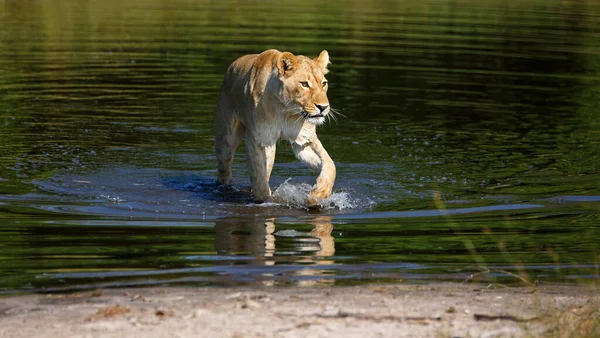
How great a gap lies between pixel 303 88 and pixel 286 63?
279mm

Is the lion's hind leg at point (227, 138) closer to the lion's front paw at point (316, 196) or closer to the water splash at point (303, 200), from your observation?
the water splash at point (303, 200)

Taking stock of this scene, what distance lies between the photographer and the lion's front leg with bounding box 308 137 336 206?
938cm

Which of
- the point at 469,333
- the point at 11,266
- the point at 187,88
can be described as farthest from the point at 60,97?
the point at 469,333

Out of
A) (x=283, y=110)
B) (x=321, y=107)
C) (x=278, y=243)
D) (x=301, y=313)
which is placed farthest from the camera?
(x=283, y=110)

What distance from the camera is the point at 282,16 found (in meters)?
31.3

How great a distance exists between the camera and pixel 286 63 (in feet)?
29.4

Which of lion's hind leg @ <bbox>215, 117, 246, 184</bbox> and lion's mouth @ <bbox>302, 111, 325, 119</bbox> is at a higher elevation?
lion's mouth @ <bbox>302, 111, 325, 119</bbox>

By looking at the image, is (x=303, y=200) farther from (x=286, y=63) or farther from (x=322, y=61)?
(x=286, y=63)

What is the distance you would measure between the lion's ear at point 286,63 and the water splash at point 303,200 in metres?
1.37

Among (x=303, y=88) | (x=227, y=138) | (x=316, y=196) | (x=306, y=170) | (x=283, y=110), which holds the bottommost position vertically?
(x=306, y=170)

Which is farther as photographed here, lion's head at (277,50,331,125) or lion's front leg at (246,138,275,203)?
lion's front leg at (246,138,275,203)

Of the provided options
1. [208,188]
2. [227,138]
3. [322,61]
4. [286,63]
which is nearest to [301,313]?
[286,63]

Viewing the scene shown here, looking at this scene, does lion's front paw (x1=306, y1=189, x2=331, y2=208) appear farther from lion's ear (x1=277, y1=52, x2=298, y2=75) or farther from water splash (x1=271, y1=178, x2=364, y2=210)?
lion's ear (x1=277, y1=52, x2=298, y2=75)

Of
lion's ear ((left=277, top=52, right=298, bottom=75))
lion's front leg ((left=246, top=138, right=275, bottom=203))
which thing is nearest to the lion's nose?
lion's ear ((left=277, top=52, right=298, bottom=75))
